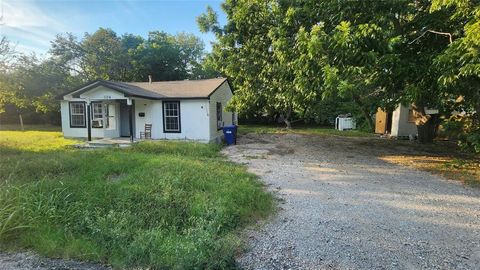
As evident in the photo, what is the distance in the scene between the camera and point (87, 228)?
13.4ft

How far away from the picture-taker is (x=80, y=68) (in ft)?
93.1

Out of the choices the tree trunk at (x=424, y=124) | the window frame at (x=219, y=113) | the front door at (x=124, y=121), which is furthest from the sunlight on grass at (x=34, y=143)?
the tree trunk at (x=424, y=124)

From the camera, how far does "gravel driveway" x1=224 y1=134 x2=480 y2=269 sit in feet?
11.0

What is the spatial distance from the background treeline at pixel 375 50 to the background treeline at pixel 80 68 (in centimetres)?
1377

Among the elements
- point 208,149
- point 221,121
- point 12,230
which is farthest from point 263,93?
point 12,230

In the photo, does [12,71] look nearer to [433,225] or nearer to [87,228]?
[87,228]

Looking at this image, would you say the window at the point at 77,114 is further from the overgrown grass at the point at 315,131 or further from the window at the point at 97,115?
the overgrown grass at the point at 315,131

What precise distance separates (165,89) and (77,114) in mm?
4967

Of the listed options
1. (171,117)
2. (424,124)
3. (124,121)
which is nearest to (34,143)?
(124,121)

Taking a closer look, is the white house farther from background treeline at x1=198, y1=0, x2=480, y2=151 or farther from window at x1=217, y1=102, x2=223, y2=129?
background treeline at x1=198, y1=0, x2=480, y2=151

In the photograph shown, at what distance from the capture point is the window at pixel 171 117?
46.6 ft

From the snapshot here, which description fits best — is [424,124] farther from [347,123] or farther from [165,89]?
[165,89]

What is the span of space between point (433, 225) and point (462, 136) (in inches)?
236

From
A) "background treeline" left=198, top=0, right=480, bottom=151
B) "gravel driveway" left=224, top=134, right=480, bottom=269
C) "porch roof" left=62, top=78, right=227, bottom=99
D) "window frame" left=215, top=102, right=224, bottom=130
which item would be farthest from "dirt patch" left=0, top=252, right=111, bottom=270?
"window frame" left=215, top=102, right=224, bottom=130
